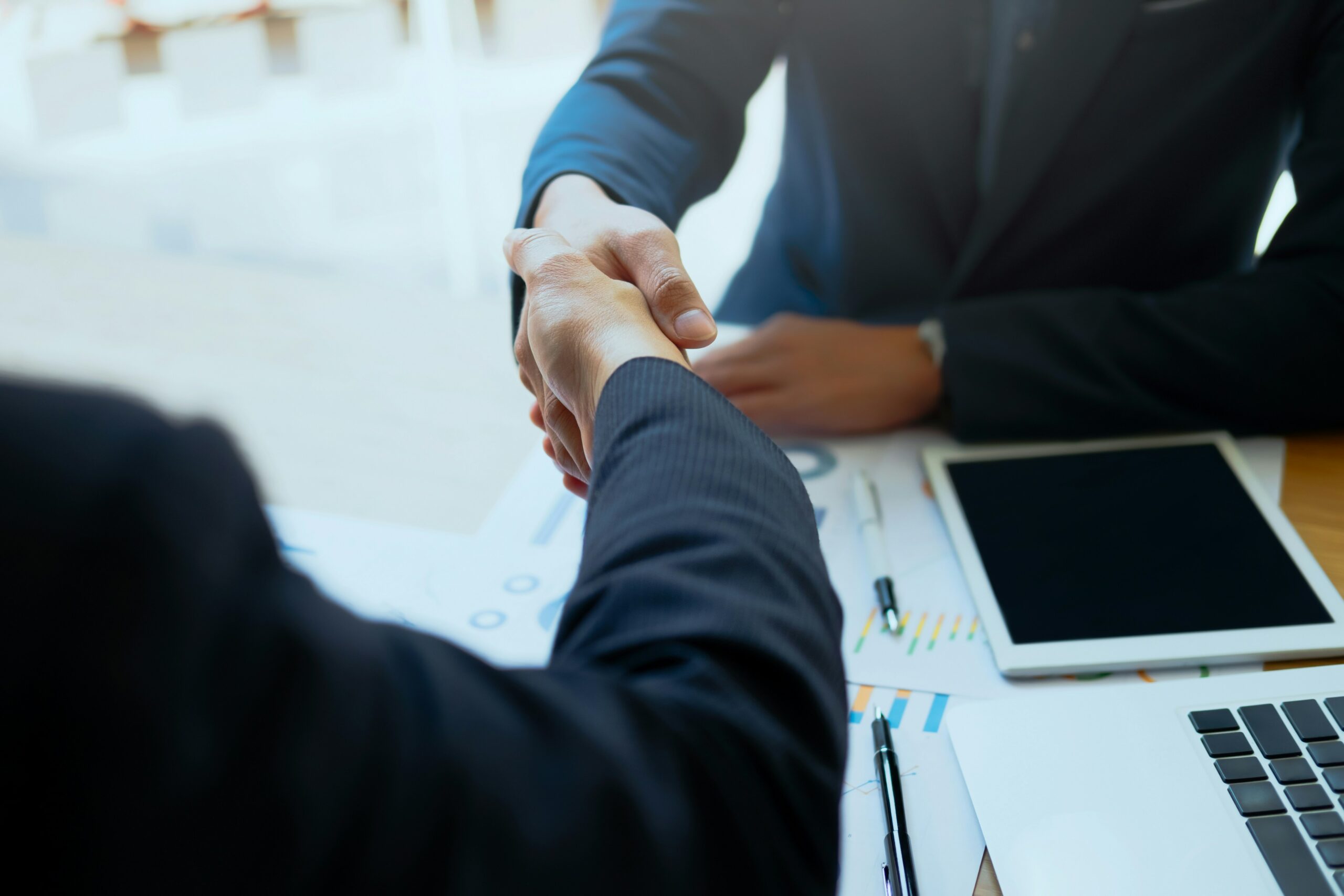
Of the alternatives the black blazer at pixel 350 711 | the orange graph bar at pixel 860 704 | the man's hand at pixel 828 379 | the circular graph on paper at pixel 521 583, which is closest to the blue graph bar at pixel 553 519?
the circular graph on paper at pixel 521 583

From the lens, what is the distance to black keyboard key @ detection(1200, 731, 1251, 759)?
446 mm

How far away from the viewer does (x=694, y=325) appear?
0.54 meters

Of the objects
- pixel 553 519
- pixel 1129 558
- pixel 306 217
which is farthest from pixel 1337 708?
pixel 306 217

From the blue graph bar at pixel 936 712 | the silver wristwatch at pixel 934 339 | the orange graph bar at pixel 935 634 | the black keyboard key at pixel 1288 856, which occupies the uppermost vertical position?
the silver wristwatch at pixel 934 339

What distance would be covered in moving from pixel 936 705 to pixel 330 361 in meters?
0.67

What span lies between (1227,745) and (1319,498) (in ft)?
0.97

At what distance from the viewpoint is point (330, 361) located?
94 centimetres

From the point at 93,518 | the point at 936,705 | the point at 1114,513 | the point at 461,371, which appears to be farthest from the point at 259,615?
the point at 461,371

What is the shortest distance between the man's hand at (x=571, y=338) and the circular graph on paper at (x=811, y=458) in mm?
179

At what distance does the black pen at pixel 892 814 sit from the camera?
417 millimetres

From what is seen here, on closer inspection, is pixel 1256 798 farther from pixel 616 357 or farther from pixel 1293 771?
pixel 616 357

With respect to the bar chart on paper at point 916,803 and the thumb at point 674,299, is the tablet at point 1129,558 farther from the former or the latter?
the thumb at point 674,299

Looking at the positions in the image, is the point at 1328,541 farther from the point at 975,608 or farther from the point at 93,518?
the point at 93,518

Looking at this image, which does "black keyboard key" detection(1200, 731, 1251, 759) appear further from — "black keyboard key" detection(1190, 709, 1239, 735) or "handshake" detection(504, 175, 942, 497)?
"handshake" detection(504, 175, 942, 497)
